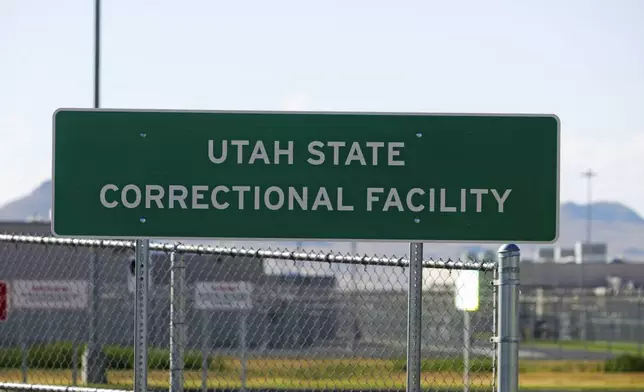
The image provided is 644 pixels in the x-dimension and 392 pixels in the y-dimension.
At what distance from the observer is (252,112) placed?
19.9 feet

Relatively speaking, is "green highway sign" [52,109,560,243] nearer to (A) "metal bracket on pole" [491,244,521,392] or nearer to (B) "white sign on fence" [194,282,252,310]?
(A) "metal bracket on pole" [491,244,521,392]

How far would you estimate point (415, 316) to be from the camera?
623cm

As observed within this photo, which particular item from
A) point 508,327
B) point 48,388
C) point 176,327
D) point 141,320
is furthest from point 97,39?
point 508,327

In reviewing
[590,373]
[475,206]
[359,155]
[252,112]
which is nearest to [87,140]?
[252,112]

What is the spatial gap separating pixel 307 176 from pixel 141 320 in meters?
1.20

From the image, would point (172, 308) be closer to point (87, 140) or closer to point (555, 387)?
point (87, 140)

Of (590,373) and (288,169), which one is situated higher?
(288,169)

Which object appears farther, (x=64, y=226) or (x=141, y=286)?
(x=141, y=286)

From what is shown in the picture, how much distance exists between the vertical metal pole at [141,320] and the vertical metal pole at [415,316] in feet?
4.33

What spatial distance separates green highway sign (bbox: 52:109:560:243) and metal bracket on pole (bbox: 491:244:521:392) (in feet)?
0.92

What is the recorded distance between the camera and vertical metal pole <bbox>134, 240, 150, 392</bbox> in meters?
6.51

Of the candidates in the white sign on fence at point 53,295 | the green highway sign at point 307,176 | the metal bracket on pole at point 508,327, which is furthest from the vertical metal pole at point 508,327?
the white sign on fence at point 53,295

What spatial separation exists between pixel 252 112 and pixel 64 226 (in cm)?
102

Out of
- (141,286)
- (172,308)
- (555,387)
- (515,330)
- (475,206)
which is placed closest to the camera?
(515,330)
